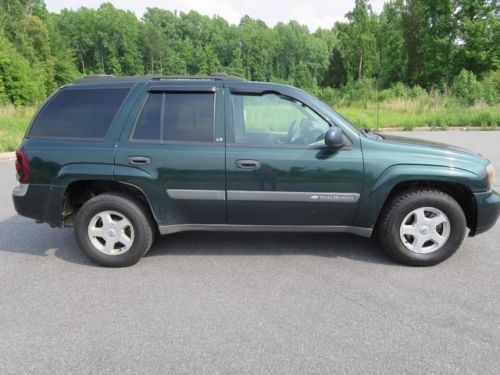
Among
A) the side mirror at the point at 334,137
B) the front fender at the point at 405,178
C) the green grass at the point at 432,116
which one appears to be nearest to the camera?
the side mirror at the point at 334,137

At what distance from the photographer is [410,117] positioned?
60.0 ft

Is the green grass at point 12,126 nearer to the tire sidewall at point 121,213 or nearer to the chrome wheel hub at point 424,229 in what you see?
the tire sidewall at point 121,213

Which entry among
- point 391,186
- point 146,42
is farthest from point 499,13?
point 146,42

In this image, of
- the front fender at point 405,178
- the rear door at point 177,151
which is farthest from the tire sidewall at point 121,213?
the front fender at point 405,178

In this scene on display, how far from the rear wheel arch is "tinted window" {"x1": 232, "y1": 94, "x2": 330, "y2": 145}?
3.74 ft

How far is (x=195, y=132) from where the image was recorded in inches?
140

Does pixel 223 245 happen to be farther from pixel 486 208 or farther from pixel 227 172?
pixel 486 208

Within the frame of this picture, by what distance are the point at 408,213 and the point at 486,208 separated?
75 cm

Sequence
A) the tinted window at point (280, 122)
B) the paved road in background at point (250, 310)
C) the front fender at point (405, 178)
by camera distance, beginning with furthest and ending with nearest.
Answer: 1. the tinted window at point (280, 122)
2. the front fender at point (405, 178)
3. the paved road in background at point (250, 310)

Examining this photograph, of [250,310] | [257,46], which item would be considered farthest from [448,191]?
[257,46]

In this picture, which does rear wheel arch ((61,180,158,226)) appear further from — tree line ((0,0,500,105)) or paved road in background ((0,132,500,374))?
tree line ((0,0,500,105))

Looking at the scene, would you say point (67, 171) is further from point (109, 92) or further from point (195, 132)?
point (195, 132)

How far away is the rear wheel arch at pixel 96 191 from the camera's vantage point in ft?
12.1

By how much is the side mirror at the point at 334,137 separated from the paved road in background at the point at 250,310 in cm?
123
